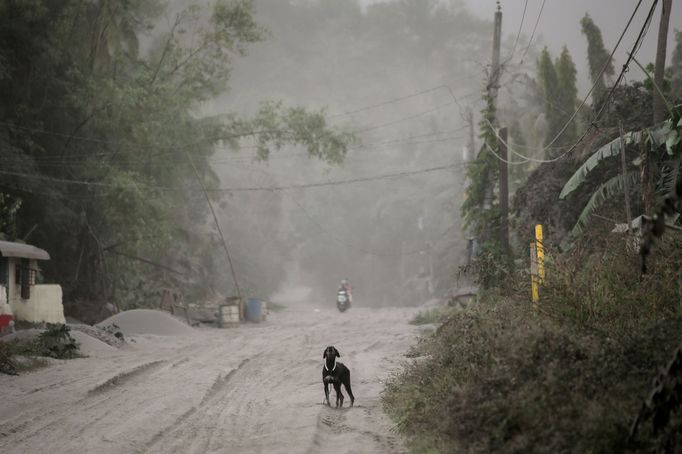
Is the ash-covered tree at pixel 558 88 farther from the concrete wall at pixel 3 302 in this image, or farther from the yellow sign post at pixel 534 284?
the concrete wall at pixel 3 302

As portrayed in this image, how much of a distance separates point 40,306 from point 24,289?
3.06 feet

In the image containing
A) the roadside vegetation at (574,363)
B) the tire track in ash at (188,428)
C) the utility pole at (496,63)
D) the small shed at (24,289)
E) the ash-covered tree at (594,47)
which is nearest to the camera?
the roadside vegetation at (574,363)

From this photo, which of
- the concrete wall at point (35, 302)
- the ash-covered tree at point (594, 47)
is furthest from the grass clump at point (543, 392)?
the ash-covered tree at point (594, 47)

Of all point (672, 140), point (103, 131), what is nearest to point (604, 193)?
point (672, 140)

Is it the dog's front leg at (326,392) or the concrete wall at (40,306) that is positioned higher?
the concrete wall at (40,306)

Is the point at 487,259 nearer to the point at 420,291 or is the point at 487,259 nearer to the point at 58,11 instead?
the point at 58,11

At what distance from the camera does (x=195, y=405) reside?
11.2 m

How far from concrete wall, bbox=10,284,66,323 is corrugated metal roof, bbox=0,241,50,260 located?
1.09 m

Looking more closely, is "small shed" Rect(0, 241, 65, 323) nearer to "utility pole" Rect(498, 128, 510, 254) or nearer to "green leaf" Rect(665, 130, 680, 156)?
"utility pole" Rect(498, 128, 510, 254)

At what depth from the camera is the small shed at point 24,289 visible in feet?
70.9

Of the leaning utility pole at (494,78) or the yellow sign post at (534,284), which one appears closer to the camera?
the yellow sign post at (534,284)

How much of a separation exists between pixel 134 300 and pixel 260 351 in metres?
16.5

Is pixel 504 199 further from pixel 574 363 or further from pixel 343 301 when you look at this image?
pixel 343 301

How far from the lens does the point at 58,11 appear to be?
27344 millimetres
